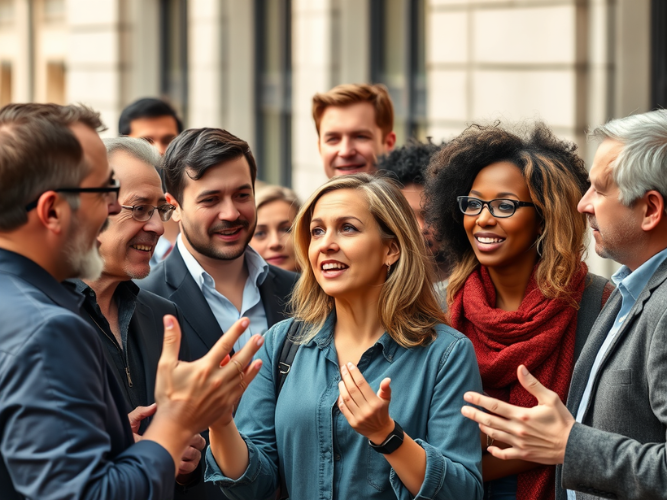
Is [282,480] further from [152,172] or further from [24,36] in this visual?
[24,36]

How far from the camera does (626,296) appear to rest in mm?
3029

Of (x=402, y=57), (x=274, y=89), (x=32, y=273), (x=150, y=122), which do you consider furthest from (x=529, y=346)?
(x=274, y=89)

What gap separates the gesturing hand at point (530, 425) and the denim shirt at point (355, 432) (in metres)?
0.28

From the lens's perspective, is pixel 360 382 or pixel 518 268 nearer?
pixel 360 382

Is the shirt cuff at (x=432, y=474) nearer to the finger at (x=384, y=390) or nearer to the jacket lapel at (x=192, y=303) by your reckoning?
the finger at (x=384, y=390)

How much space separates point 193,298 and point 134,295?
517 millimetres

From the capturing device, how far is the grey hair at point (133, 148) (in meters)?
3.67

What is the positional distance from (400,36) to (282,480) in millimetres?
7821

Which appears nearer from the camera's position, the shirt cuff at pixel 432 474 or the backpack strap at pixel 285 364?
the shirt cuff at pixel 432 474

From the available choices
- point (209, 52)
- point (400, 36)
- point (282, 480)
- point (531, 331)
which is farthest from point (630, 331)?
point (209, 52)

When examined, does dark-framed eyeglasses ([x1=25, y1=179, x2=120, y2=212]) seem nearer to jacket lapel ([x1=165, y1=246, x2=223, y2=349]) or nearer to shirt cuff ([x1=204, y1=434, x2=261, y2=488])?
shirt cuff ([x1=204, y1=434, x2=261, y2=488])

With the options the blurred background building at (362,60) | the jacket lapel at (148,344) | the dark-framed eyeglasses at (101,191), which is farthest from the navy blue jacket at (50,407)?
the blurred background building at (362,60)

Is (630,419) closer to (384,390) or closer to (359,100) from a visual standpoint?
(384,390)

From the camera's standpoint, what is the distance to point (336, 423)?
3.05 meters
